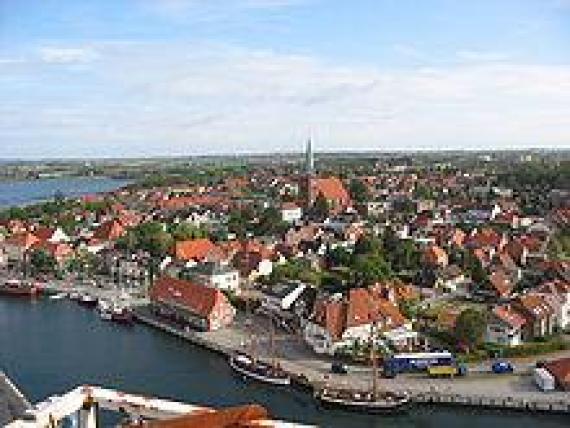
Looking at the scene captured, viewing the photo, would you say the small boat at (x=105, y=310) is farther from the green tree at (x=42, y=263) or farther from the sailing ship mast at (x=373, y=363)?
the sailing ship mast at (x=373, y=363)

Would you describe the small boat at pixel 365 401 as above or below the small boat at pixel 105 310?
below

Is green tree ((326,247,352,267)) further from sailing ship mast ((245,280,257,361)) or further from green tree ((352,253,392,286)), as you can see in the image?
sailing ship mast ((245,280,257,361))

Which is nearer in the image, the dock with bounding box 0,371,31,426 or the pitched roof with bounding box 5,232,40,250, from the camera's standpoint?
the dock with bounding box 0,371,31,426

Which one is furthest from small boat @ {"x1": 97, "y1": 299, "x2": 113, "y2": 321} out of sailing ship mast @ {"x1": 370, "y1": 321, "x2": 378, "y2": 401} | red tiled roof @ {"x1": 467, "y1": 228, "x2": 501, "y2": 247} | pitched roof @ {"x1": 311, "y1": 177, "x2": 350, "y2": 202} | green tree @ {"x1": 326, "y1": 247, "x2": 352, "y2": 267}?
pitched roof @ {"x1": 311, "y1": 177, "x2": 350, "y2": 202}

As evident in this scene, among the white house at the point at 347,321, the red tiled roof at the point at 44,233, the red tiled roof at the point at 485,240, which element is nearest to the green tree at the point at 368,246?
the red tiled roof at the point at 485,240

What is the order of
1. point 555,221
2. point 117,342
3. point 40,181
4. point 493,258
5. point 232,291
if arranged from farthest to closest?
point 40,181 < point 555,221 < point 493,258 < point 232,291 < point 117,342

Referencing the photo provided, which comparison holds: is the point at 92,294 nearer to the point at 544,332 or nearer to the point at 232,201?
the point at 544,332

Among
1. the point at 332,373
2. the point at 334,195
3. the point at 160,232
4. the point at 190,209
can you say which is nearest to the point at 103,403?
the point at 332,373
